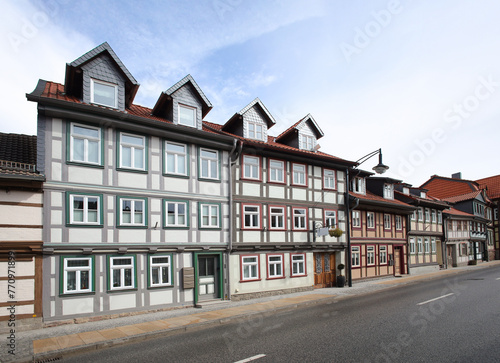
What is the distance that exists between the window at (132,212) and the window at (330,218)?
11.4 metres

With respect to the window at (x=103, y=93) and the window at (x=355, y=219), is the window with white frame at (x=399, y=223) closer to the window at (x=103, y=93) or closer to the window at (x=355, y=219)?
the window at (x=355, y=219)

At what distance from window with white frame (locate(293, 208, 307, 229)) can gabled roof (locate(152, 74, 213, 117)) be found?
299 inches

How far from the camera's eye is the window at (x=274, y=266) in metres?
19.0

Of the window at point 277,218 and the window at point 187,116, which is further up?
the window at point 187,116

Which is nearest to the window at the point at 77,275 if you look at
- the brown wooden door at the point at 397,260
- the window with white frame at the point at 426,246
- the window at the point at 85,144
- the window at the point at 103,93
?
the window at the point at 85,144

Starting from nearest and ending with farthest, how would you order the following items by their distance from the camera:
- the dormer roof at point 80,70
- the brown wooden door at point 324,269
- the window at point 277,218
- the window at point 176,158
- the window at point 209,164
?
the dormer roof at point 80,70
the window at point 176,158
the window at point 209,164
the window at point 277,218
the brown wooden door at point 324,269

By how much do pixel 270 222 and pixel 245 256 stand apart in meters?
2.38

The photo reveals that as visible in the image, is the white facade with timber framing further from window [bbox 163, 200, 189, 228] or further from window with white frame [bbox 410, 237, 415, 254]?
Result: window with white frame [bbox 410, 237, 415, 254]

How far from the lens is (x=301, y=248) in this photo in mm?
20500

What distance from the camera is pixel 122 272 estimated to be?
555 inches

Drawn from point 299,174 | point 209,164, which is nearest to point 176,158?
point 209,164

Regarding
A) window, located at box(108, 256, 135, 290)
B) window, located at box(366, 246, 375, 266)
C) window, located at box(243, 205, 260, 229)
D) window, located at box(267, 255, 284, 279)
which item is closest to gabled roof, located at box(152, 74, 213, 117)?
window, located at box(243, 205, 260, 229)

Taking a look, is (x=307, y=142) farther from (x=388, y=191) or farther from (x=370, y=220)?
(x=388, y=191)

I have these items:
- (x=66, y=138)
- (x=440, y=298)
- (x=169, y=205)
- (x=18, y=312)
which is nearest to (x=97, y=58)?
(x=66, y=138)
